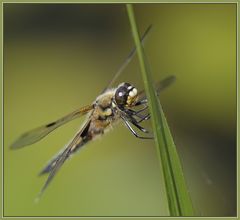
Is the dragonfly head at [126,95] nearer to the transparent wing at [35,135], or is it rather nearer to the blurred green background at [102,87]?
the transparent wing at [35,135]

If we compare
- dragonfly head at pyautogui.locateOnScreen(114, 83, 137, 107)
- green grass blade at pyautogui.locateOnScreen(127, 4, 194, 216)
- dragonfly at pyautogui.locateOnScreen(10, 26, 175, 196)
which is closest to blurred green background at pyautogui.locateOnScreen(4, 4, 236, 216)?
dragonfly at pyautogui.locateOnScreen(10, 26, 175, 196)

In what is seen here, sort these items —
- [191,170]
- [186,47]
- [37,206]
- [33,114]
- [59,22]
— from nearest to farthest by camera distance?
[37,206]
[191,170]
[33,114]
[186,47]
[59,22]

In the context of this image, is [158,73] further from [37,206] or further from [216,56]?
[37,206]

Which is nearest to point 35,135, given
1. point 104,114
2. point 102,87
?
point 104,114

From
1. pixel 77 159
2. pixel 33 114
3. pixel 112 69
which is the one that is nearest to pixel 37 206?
pixel 77 159

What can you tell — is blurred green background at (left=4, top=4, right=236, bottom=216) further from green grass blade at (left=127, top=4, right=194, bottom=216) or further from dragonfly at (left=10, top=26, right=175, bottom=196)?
green grass blade at (left=127, top=4, right=194, bottom=216)

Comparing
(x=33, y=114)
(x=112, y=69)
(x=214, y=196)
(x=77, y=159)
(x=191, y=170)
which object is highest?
(x=112, y=69)
